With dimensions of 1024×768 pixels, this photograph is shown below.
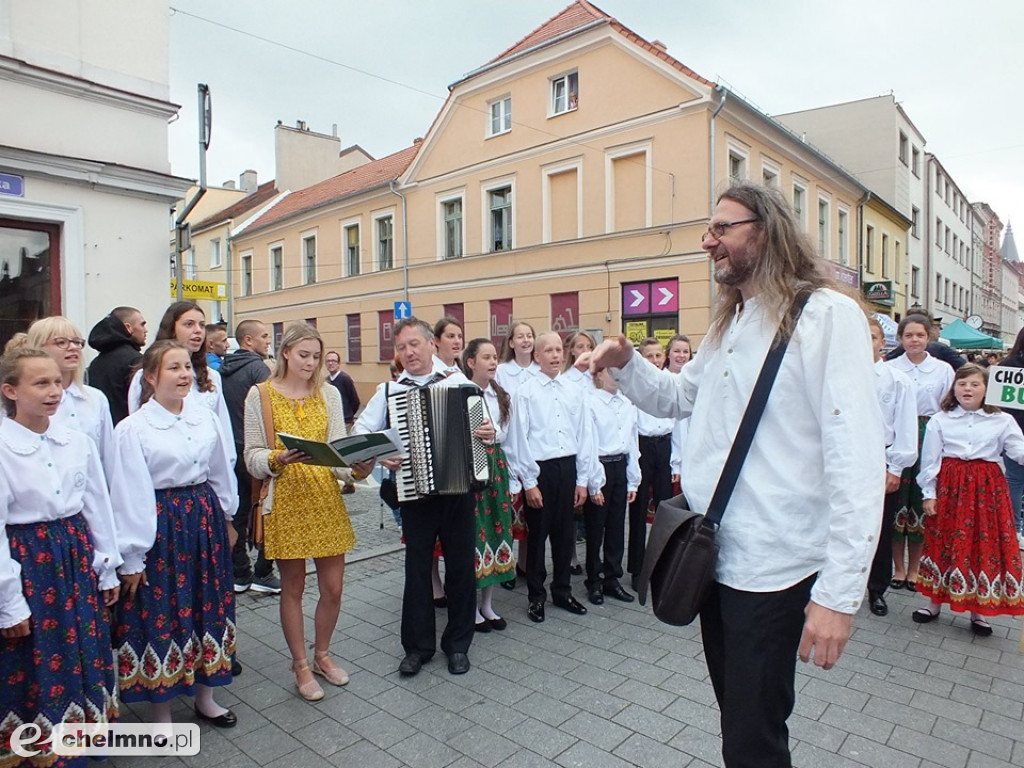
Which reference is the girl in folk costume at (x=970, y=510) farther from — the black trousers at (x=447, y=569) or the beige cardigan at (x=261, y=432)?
the beige cardigan at (x=261, y=432)

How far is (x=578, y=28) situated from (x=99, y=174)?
46.9 feet

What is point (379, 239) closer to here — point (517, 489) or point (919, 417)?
point (517, 489)

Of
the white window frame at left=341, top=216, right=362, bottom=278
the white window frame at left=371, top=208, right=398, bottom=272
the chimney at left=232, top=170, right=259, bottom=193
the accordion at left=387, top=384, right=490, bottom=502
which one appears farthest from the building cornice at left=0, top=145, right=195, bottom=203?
the chimney at left=232, top=170, right=259, bottom=193

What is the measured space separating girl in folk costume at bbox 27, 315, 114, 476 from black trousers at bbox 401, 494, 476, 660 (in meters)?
1.57

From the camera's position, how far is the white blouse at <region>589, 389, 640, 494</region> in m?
5.32

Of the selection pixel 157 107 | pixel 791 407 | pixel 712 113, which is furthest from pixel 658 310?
pixel 791 407

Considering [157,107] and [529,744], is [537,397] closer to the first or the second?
[529,744]

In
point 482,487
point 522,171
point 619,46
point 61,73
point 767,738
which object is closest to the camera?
point 767,738

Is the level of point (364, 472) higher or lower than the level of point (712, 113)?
lower

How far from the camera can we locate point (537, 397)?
195 inches

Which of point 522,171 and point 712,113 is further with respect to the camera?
point 522,171

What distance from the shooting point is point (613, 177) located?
17688mm

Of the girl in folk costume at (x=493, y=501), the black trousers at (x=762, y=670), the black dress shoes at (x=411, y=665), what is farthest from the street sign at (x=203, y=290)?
the black trousers at (x=762, y=670)

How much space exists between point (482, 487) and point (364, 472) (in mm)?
708
